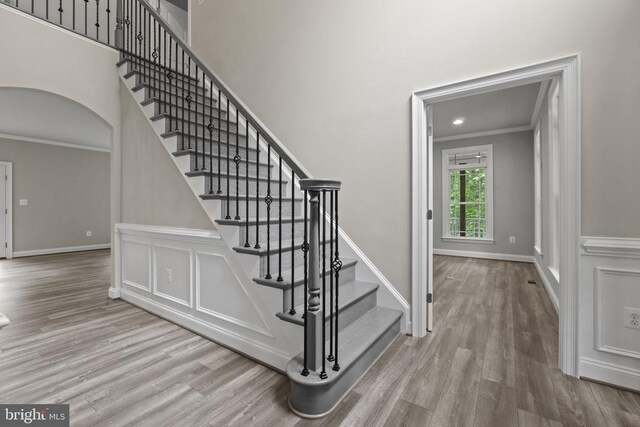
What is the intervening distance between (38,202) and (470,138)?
A: 9.56 metres

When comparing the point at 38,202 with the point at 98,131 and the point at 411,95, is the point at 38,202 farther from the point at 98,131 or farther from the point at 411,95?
the point at 411,95

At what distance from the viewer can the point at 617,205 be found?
177 cm

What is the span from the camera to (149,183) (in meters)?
3.11

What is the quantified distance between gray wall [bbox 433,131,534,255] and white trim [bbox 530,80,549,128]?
1.62 ft

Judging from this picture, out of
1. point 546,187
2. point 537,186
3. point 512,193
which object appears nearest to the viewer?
point 546,187

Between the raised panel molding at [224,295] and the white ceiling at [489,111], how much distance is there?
374 centimetres

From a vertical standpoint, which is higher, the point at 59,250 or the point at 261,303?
the point at 261,303

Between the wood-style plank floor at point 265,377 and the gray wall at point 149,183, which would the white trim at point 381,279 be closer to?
the wood-style plank floor at point 265,377


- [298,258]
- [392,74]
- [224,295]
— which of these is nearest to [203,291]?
[224,295]

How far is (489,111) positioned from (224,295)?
4.79 meters

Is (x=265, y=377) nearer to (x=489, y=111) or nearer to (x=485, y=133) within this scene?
(x=489, y=111)

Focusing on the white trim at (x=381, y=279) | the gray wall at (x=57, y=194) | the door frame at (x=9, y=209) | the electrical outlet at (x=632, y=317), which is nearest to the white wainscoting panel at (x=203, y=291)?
the white trim at (x=381, y=279)

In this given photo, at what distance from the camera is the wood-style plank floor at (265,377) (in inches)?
61.1

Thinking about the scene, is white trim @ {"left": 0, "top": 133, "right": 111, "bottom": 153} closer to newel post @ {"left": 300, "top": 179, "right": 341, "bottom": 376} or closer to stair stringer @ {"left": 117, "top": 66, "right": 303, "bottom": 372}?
stair stringer @ {"left": 117, "top": 66, "right": 303, "bottom": 372}
